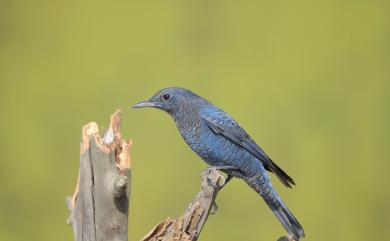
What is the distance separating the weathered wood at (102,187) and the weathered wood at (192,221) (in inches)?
8.0

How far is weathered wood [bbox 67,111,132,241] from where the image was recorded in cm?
271

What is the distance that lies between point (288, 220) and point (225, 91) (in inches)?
52.0

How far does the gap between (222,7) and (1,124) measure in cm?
182

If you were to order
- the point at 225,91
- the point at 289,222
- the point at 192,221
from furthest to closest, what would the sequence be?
the point at 225,91 < the point at 289,222 < the point at 192,221

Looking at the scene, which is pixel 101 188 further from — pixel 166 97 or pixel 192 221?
pixel 166 97

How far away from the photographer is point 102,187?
272cm

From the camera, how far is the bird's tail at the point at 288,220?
336cm

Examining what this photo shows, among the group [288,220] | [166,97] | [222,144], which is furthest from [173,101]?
[288,220]

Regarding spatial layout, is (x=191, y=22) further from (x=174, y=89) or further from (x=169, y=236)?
(x=169, y=236)

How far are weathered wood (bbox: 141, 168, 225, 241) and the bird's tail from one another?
0.59 m

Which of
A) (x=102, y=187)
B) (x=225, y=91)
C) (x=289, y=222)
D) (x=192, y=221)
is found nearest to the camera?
(x=102, y=187)

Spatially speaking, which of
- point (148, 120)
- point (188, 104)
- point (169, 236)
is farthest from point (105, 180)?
point (148, 120)

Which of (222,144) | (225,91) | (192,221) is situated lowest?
(192,221)

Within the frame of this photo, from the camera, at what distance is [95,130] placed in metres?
2.75
